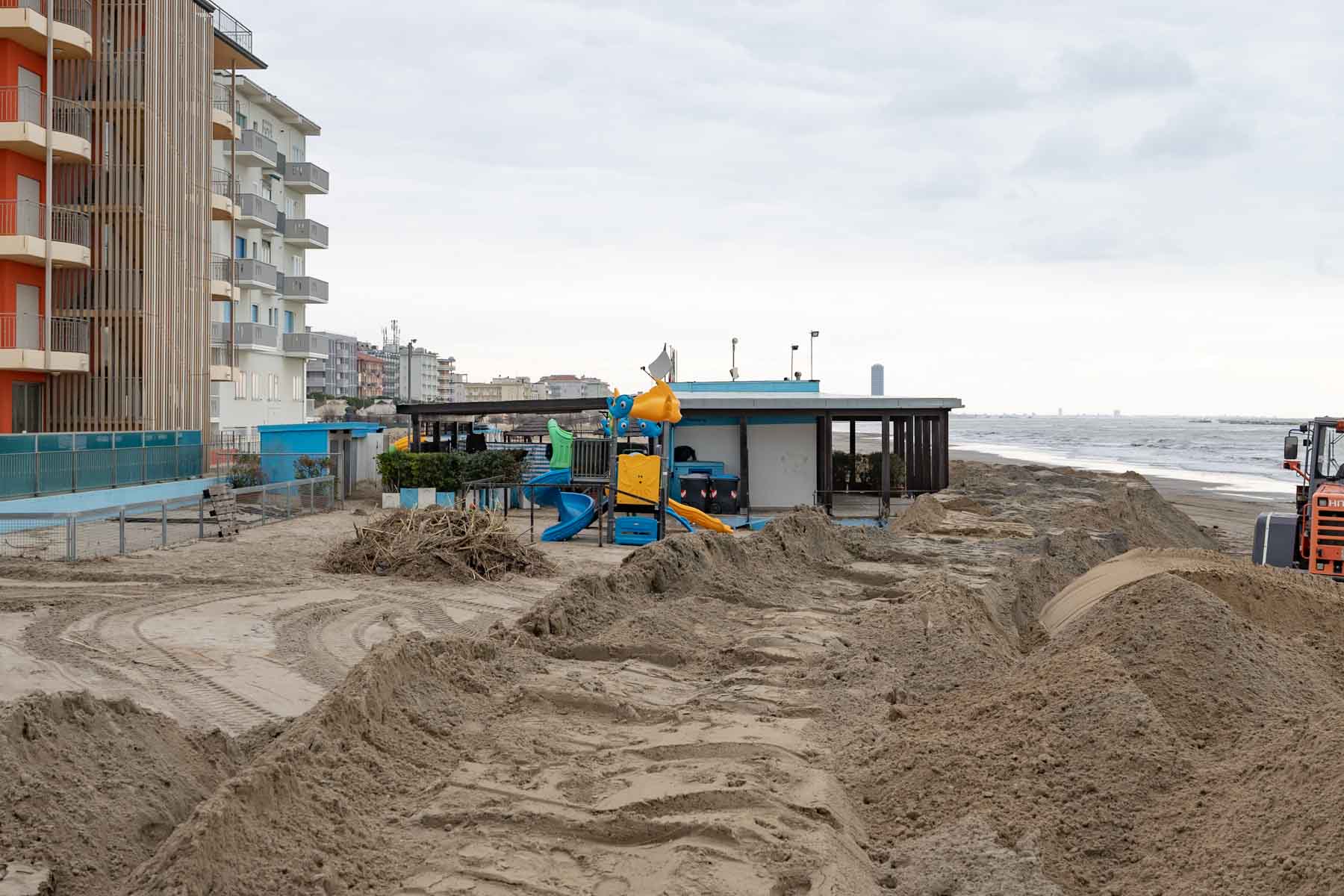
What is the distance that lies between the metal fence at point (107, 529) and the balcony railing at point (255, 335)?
1008 inches

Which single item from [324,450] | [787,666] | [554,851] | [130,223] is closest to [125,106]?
[130,223]

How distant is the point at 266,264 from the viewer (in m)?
49.3

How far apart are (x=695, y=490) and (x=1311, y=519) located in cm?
1278

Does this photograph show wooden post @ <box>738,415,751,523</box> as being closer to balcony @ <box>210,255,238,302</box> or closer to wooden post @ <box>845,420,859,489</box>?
wooden post @ <box>845,420,859,489</box>

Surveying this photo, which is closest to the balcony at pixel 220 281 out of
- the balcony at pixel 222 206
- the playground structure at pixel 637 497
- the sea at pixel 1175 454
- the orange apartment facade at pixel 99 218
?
the balcony at pixel 222 206

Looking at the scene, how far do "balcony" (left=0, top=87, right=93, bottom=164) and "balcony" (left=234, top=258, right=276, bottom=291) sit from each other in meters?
15.2

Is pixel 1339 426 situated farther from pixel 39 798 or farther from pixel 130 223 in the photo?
pixel 130 223

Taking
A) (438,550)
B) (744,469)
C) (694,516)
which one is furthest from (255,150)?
(438,550)

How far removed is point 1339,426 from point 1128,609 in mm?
8907

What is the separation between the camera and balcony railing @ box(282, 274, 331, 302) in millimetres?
52344

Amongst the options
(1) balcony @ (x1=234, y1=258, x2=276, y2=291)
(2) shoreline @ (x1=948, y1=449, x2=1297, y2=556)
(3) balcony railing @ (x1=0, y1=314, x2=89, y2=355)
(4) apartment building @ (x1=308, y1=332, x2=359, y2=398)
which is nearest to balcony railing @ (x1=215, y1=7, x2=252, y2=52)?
(1) balcony @ (x1=234, y1=258, x2=276, y2=291)

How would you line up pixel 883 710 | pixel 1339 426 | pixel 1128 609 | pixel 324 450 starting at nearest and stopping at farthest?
pixel 883 710
pixel 1128 609
pixel 1339 426
pixel 324 450

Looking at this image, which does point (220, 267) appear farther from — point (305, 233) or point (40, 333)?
point (40, 333)

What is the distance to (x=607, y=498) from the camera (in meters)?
21.5
